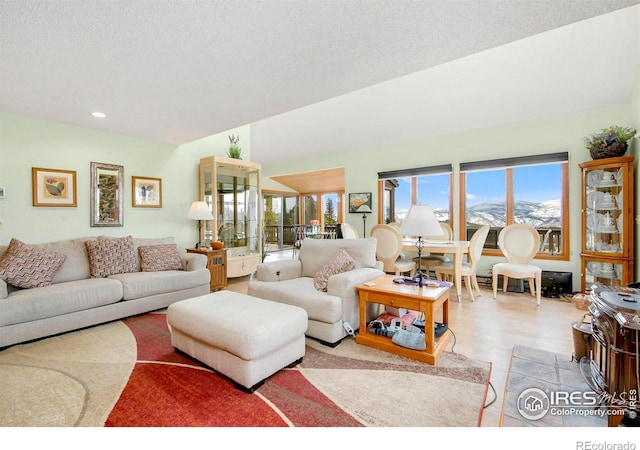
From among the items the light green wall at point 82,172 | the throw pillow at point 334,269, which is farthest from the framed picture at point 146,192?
the throw pillow at point 334,269

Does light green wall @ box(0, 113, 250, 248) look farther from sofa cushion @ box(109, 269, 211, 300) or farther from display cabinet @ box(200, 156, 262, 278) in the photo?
sofa cushion @ box(109, 269, 211, 300)

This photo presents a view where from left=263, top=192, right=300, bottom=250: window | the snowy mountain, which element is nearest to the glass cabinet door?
the snowy mountain

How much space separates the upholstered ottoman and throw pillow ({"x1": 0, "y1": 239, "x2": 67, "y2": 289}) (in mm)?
1725

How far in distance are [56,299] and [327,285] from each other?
8.05 ft

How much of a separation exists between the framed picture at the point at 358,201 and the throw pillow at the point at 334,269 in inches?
136

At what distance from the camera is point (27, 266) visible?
2859mm

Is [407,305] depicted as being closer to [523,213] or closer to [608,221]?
[608,221]

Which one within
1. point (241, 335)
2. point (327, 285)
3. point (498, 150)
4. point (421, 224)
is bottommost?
point (241, 335)

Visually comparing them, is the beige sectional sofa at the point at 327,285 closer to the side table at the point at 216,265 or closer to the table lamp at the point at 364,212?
the side table at the point at 216,265

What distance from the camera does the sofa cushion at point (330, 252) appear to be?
3137mm

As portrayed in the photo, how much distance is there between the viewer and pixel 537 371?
205 centimetres

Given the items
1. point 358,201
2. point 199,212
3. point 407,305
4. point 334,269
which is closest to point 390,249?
point 334,269

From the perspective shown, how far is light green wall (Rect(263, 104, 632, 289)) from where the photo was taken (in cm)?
418

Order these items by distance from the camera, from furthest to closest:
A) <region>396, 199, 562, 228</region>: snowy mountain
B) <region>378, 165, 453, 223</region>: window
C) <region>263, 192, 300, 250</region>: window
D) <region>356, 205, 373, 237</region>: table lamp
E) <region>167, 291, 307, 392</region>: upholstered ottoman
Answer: <region>263, 192, 300, 250</region>: window, <region>356, 205, 373, 237</region>: table lamp, <region>378, 165, 453, 223</region>: window, <region>396, 199, 562, 228</region>: snowy mountain, <region>167, 291, 307, 392</region>: upholstered ottoman
